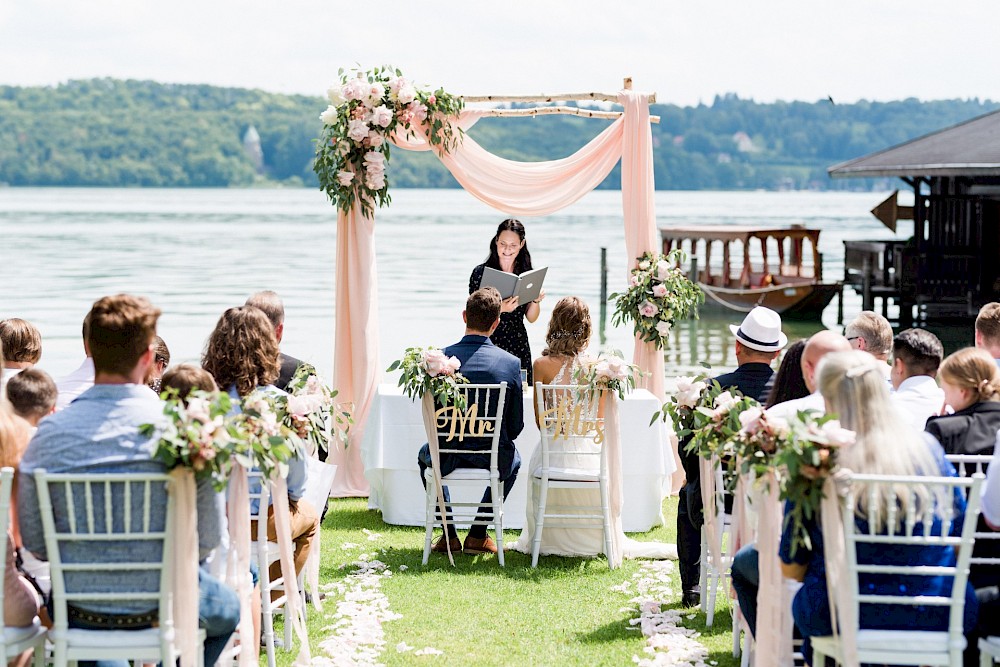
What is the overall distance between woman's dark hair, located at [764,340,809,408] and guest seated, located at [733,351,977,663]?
1.11 m

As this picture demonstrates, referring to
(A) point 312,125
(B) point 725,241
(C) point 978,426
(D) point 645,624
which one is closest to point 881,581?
(C) point 978,426

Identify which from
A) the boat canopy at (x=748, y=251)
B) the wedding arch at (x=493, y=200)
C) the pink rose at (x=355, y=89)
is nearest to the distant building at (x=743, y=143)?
the boat canopy at (x=748, y=251)

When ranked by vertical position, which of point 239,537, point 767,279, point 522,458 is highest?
point 239,537

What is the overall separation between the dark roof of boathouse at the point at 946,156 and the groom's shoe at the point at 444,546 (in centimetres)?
1728

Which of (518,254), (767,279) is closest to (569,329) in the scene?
Result: (518,254)

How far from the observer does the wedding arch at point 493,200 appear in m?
8.46

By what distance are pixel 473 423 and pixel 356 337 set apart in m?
2.30

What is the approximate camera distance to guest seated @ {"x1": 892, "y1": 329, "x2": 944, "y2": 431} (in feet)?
17.1

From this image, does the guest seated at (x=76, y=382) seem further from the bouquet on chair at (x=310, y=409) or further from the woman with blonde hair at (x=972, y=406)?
the woman with blonde hair at (x=972, y=406)

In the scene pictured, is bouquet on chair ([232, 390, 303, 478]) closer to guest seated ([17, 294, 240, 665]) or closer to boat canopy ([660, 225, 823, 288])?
guest seated ([17, 294, 240, 665])

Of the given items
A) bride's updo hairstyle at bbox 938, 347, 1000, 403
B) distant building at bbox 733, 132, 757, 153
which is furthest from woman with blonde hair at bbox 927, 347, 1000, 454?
distant building at bbox 733, 132, 757, 153

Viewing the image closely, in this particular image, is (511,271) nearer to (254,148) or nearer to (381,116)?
(381,116)

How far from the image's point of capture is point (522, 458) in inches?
292

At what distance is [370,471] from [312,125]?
102 meters
